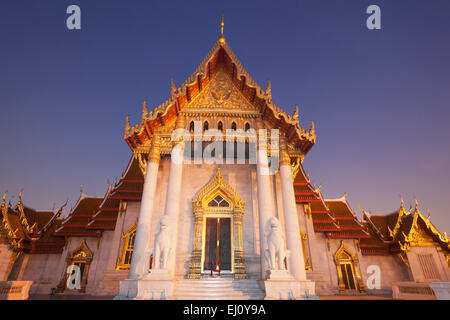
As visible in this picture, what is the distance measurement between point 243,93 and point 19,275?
14.2m

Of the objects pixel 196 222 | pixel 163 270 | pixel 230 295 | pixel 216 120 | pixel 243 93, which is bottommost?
pixel 230 295

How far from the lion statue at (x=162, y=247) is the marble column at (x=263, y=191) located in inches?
121

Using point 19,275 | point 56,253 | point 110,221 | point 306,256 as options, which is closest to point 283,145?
point 306,256

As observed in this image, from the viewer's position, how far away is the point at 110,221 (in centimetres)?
1149

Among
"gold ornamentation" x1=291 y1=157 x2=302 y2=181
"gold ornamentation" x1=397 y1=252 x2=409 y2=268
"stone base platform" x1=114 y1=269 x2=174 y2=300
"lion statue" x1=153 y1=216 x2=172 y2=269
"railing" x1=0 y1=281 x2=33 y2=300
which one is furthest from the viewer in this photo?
"gold ornamentation" x1=397 y1=252 x2=409 y2=268

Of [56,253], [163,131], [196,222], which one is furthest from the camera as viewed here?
[56,253]

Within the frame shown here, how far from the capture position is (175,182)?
8.73 metres

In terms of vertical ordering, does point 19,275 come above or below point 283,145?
below

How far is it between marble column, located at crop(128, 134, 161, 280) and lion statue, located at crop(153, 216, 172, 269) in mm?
815

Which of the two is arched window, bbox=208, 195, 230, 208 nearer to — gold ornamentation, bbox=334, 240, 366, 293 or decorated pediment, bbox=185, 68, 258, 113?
decorated pediment, bbox=185, 68, 258, 113

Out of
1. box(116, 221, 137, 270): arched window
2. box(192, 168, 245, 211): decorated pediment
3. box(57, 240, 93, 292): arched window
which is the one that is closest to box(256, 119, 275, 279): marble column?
box(192, 168, 245, 211): decorated pediment

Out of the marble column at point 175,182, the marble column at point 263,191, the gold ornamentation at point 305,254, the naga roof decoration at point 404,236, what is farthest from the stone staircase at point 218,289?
the naga roof decoration at point 404,236

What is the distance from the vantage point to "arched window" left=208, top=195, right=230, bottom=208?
9484 millimetres

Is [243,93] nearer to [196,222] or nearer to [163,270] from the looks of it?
[196,222]
